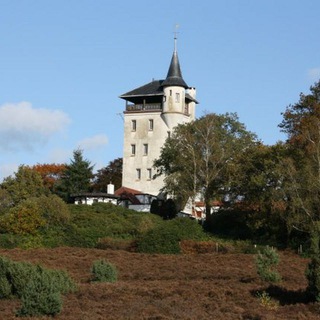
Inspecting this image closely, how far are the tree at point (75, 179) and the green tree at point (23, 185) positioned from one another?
548 centimetres

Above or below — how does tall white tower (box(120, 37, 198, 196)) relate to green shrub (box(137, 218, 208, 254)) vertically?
above

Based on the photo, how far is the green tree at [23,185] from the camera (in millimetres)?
69000

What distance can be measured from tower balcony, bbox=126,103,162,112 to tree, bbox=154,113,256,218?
16528 millimetres

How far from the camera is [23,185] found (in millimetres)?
70938

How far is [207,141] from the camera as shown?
61.4 meters

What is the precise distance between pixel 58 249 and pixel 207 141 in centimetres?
1763

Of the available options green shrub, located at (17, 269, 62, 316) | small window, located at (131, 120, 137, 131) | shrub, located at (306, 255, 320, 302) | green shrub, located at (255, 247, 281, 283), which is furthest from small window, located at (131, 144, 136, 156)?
green shrub, located at (17, 269, 62, 316)

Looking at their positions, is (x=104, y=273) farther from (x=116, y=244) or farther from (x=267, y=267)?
(x=116, y=244)

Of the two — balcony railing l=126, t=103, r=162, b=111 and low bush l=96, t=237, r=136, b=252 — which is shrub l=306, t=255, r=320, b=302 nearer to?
low bush l=96, t=237, r=136, b=252

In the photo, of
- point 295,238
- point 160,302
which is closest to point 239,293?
point 160,302

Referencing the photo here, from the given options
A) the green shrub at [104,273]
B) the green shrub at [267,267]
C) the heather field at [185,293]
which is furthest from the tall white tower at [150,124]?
the green shrub at [267,267]

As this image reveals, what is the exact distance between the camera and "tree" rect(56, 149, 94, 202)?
79062 millimetres

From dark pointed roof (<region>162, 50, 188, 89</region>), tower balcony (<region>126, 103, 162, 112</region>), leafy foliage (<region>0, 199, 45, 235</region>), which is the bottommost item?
leafy foliage (<region>0, 199, 45, 235</region>)

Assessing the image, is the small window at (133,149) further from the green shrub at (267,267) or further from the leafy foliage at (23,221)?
the green shrub at (267,267)
